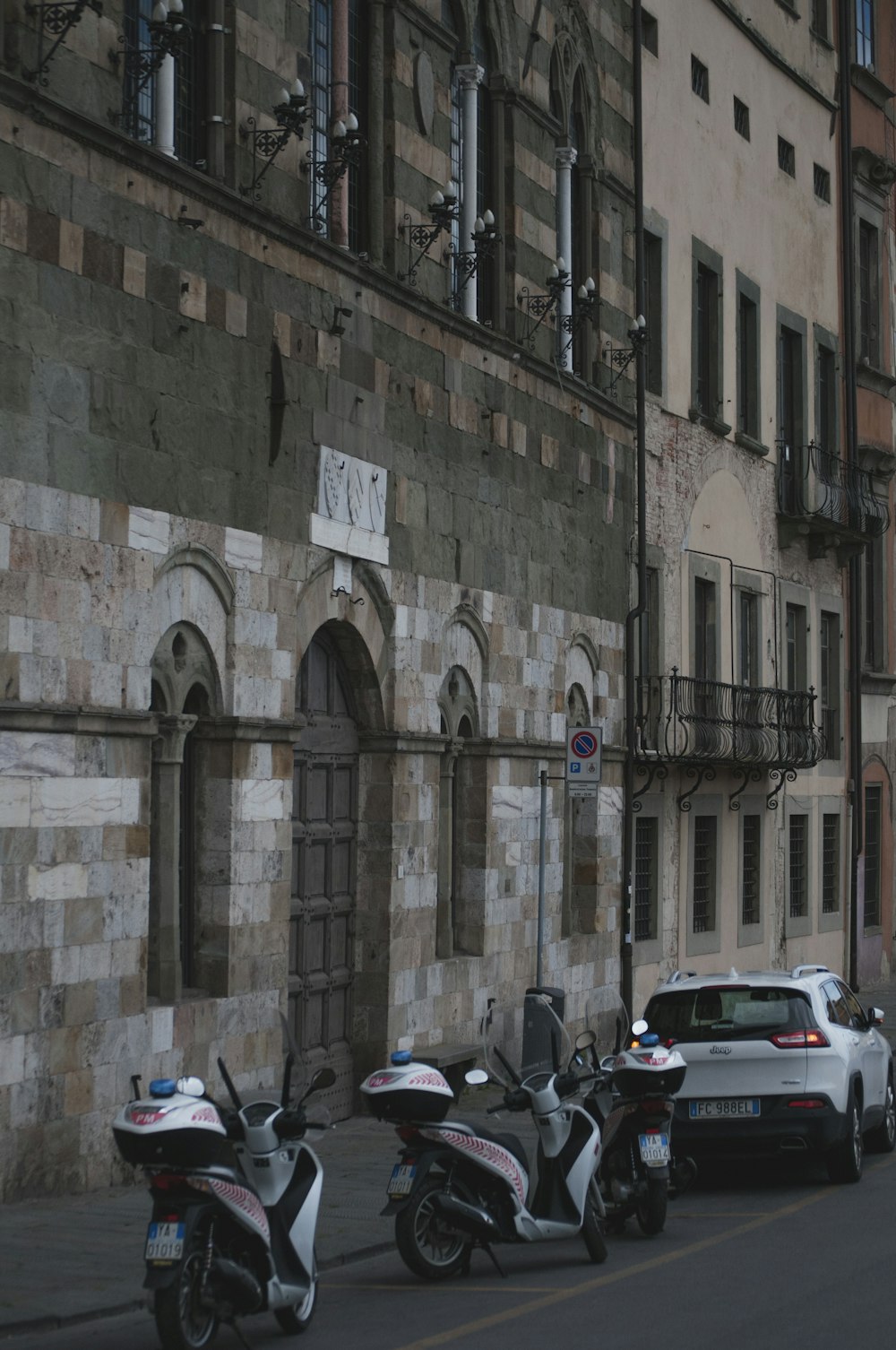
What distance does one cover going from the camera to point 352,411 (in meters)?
18.2

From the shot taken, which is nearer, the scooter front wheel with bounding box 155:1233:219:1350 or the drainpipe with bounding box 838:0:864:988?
the scooter front wheel with bounding box 155:1233:219:1350

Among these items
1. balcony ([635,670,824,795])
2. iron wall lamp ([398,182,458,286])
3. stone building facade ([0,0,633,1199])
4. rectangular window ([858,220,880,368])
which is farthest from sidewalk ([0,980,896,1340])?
rectangular window ([858,220,880,368])

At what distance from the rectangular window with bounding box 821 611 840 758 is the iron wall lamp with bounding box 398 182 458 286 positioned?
15557 millimetres

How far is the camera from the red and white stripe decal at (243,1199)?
9.45 metres

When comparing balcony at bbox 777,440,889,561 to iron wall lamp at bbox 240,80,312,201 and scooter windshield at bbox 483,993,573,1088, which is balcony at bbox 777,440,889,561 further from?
iron wall lamp at bbox 240,80,312,201

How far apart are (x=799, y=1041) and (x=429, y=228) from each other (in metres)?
8.37

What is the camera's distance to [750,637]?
101 ft

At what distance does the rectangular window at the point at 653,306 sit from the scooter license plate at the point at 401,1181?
16908 millimetres

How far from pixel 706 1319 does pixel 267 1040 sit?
22.4ft

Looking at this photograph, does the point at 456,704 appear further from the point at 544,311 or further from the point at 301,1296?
the point at 301,1296

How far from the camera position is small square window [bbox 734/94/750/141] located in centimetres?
3052

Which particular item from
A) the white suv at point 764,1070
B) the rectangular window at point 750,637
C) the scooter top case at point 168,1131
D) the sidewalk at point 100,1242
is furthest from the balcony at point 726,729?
the scooter top case at point 168,1131

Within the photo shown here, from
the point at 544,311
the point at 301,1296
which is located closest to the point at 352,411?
the point at 544,311

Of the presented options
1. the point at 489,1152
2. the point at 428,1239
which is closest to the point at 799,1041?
the point at 489,1152
